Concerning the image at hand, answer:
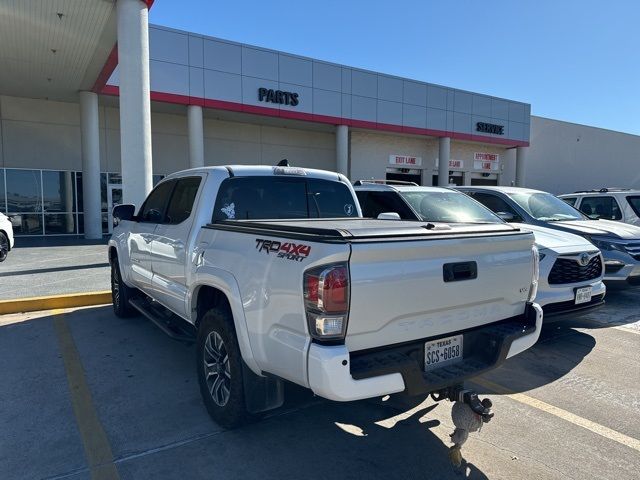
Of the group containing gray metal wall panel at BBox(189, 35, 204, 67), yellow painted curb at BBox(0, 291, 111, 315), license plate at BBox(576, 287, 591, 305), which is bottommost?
yellow painted curb at BBox(0, 291, 111, 315)

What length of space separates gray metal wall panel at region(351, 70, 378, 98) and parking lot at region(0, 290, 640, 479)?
19.6 metres

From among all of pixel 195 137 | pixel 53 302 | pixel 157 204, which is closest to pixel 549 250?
pixel 157 204

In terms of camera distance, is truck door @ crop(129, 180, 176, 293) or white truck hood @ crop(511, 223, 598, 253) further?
white truck hood @ crop(511, 223, 598, 253)

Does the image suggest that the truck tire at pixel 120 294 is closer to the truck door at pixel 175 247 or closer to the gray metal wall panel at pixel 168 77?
the truck door at pixel 175 247

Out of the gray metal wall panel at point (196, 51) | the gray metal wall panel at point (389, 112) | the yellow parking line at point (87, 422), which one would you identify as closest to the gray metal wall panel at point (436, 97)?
the gray metal wall panel at point (389, 112)

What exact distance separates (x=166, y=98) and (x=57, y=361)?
1447 centimetres

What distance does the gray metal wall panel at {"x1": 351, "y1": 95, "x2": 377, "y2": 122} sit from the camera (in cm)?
2262

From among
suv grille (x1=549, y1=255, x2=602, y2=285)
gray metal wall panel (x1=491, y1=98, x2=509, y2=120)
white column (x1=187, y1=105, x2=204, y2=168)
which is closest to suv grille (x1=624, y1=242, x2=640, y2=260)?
suv grille (x1=549, y1=255, x2=602, y2=285)

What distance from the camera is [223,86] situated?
61.0 feet

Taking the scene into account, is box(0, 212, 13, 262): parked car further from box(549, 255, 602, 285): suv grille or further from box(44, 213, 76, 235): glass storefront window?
box(549, 255, 602, 285): suv grille

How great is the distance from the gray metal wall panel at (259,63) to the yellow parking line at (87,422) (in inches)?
638

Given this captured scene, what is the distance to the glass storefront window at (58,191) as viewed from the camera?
742 inches

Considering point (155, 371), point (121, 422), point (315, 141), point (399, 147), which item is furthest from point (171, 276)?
point (399, 147)

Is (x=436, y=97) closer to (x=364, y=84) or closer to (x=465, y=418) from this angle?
(x=364, y=84)
